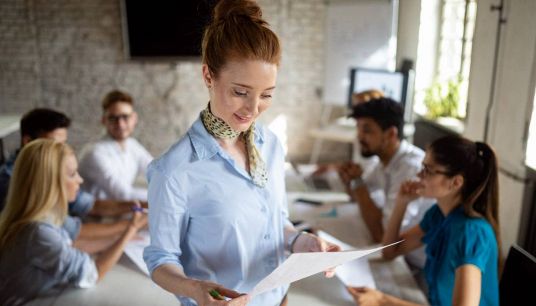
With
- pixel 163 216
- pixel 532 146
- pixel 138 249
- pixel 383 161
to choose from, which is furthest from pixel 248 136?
pixel 532 146

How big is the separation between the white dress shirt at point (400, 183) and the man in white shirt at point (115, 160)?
122cm

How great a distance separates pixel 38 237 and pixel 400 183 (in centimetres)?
154

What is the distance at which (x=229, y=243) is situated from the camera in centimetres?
106

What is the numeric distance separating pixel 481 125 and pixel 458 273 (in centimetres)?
192

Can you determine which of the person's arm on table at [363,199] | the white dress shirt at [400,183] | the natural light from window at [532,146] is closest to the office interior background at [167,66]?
the natural light from window at [532,146]

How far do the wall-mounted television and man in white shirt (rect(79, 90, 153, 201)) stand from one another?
2.48 meters

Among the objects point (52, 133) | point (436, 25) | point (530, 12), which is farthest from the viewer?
point (436, 25)

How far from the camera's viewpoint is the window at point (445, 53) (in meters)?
3.95

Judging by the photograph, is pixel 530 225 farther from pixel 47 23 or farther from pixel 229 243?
pixel 47 23

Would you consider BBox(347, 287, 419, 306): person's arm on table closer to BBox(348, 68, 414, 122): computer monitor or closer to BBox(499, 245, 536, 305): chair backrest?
BBox(499, 245, 536, 305): chair backrest

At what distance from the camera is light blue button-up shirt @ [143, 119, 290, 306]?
0.98 metres

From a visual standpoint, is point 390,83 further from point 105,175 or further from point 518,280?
point 518,280

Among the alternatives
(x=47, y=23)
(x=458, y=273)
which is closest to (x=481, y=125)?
(x=458, y=273)

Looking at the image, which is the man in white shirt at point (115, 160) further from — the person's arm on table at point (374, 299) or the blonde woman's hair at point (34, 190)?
the person's arm on table at point (374, 299)
